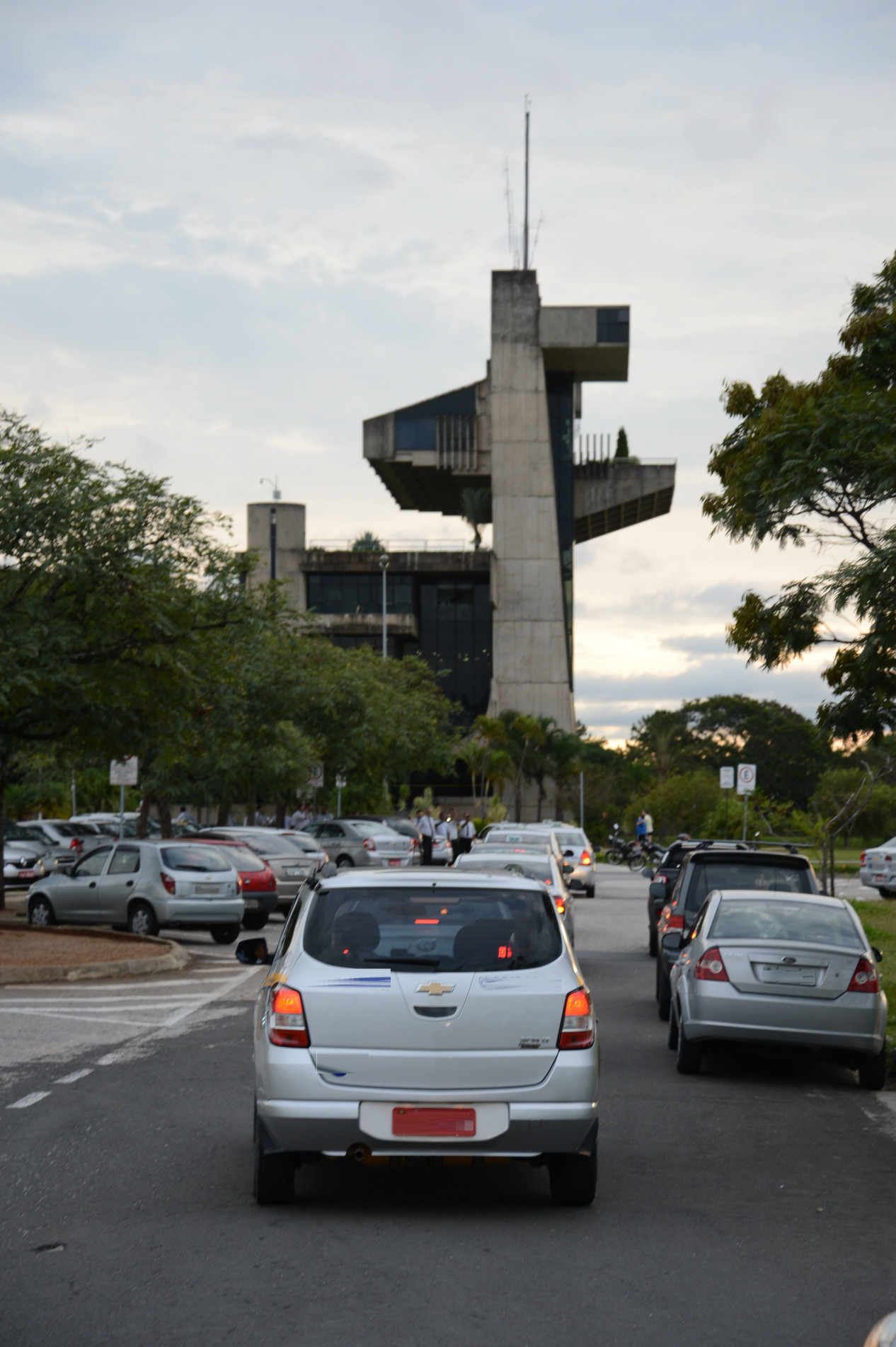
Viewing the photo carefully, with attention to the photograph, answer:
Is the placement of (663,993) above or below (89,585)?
below

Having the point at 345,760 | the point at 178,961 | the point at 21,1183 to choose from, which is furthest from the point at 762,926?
the point at 345,760

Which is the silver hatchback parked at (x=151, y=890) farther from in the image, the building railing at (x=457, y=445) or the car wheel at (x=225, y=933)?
the building railing at (x=457, y=445)

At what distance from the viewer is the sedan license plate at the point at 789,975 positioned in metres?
10.9

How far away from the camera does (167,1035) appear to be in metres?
13.1

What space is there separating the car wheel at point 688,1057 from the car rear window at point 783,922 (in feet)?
2.63

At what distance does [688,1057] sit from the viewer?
37.2 feet

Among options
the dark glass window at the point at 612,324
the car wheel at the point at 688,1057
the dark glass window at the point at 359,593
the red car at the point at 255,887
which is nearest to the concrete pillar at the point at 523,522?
the dark glass window at the point at 612,324

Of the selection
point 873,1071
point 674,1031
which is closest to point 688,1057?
point 674,1031

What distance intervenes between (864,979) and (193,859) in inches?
513

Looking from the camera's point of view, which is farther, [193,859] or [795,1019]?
[193,859]

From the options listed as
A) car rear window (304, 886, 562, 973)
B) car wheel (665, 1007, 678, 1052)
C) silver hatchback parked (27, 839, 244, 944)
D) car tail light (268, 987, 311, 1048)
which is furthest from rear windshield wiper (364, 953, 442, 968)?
silver hatchback parked (27, 839, 244, 944)

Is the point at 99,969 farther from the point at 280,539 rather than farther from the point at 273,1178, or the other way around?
the point at 280,539

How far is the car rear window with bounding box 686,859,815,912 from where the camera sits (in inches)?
580

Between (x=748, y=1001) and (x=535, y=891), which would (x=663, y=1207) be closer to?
(x=535, y=891)
